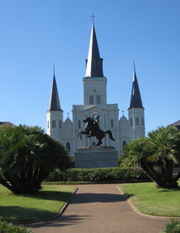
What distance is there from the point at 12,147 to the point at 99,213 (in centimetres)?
619

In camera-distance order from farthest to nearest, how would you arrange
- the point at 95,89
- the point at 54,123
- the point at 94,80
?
the point at 95,89 < the point at 94,80 < the point at 54,123

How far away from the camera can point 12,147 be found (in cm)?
1792

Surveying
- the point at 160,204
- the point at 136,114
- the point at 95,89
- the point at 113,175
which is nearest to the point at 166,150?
the point at 160,204

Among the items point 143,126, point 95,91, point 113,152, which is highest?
point 95,91

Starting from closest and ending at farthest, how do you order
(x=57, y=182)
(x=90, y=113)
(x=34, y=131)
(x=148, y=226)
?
(x=148, y=226), (x=34, y=131), (x=57, y=182), (x=90, y=113)

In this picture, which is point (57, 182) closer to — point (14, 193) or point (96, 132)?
point (96, 132)

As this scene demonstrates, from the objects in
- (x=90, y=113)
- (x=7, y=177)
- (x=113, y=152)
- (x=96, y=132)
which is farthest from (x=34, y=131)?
(x=90, y=113)

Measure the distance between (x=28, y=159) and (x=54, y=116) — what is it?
64096 millimetres

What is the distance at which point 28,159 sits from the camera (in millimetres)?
19953

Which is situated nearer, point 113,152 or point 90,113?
point 113,152

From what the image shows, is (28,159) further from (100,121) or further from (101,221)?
(100,121)

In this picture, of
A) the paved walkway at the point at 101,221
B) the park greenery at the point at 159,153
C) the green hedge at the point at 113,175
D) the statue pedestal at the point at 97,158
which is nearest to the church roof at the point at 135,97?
the statue pedestal at the point at 97,158

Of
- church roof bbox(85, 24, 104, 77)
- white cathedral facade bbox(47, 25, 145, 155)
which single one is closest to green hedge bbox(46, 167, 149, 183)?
white cathedral facade bbox(47, 25, 145, 155)

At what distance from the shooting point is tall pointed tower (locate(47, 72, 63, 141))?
83619 mm
